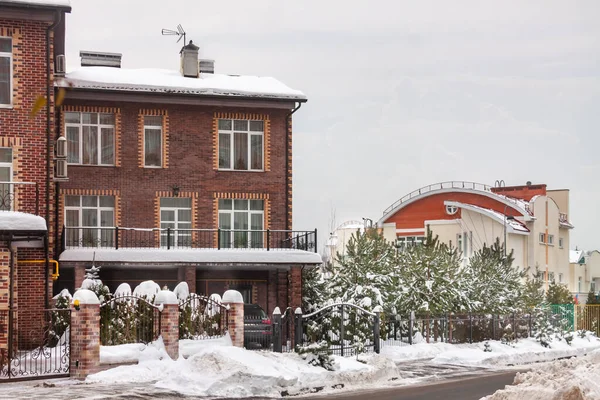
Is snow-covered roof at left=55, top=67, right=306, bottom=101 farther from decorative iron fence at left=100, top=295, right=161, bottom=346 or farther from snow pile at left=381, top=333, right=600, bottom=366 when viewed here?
decorative iron fence at left=100, top=295, right=161, bottom=346

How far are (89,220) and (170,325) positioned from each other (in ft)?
50.3

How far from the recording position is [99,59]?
4131cm

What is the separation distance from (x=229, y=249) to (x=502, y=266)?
11.8 meters

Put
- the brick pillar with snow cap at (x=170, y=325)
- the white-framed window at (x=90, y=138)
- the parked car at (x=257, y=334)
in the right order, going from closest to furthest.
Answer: the brick pillar with snow cap at (x=170, y=325) < the parked car at (x=257, y=334) < the white-framed window at (x=90, y=138)

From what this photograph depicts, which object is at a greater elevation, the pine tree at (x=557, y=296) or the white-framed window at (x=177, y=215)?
the white-framed window at (x=177, y=215)

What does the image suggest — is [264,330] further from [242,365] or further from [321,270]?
[321,270]

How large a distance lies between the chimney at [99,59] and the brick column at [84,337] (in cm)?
2111

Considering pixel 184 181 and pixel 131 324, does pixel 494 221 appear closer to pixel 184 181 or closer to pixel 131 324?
pixel 184 181

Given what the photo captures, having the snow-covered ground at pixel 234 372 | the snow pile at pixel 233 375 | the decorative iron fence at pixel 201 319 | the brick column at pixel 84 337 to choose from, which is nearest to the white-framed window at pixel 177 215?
the decorative iron fence at pixel 201 319

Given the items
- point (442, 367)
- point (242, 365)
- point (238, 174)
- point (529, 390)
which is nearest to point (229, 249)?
point (238, 174)

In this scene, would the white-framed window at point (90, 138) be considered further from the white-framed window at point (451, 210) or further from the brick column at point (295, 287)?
the white-framed window at point (451, 210)

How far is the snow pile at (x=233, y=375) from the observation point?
20.8 m

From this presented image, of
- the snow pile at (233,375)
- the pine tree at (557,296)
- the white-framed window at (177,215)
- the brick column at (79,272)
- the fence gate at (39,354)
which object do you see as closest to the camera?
the snow pile at (233,375)

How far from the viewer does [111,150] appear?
38.4m
